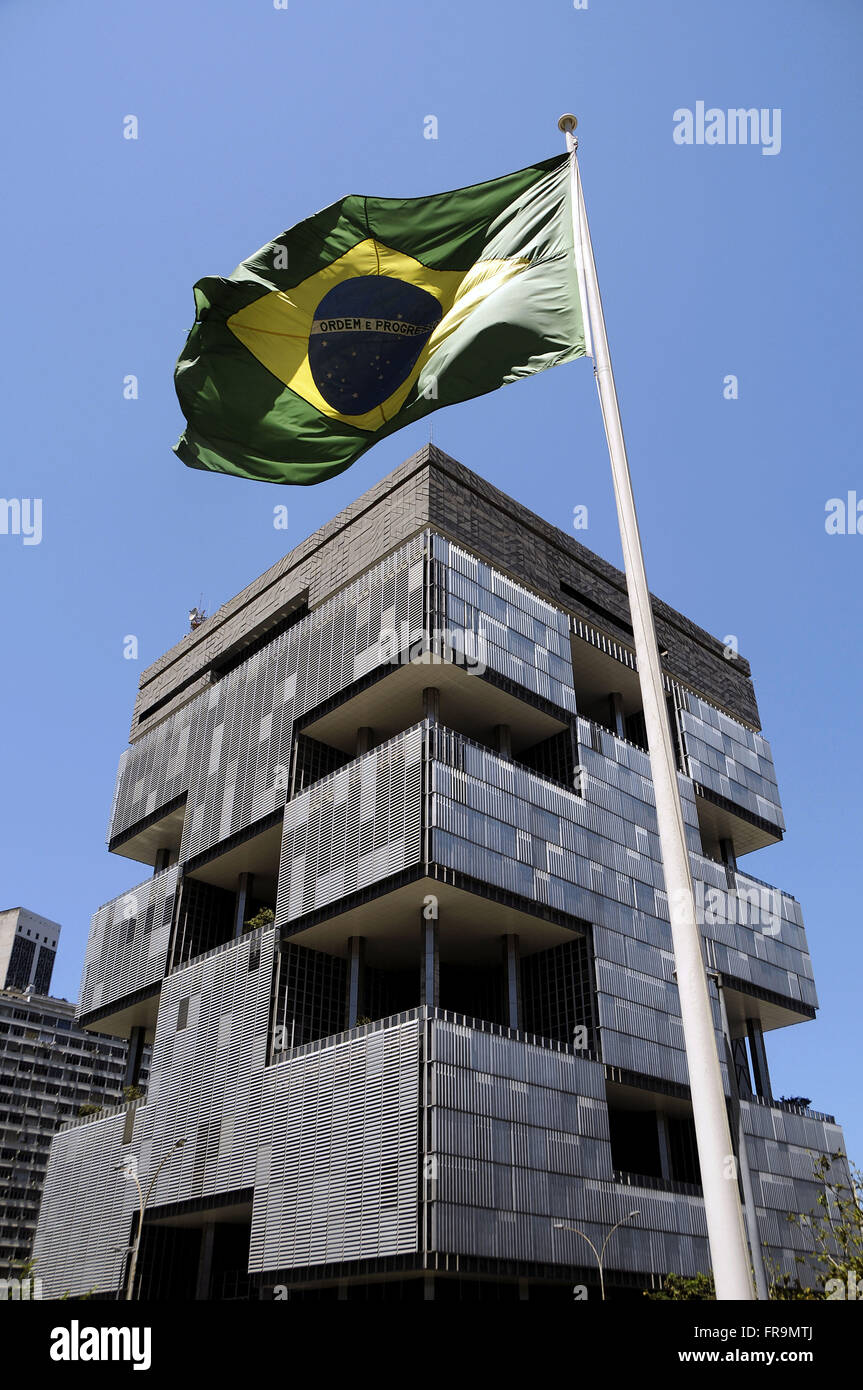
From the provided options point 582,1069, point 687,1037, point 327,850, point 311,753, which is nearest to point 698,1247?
point 582,1069

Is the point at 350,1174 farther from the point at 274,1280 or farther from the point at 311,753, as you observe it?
the point at 311,753

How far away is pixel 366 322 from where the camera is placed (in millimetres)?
16750

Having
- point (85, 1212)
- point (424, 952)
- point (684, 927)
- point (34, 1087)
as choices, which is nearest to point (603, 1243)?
point (424, 952)

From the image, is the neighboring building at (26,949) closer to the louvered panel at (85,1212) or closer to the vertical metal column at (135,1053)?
the vertical metal column at (135,1053)

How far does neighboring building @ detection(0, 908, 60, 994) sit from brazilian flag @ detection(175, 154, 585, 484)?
543 ft

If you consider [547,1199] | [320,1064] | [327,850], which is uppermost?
[327,850]

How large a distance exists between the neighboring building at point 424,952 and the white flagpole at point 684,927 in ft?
91.3

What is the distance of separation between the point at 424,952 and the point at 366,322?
29.6 m

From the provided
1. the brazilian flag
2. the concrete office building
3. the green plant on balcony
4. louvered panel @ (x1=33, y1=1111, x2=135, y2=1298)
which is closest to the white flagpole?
the brazilian flag

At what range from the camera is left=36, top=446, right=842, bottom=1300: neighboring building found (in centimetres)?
3741

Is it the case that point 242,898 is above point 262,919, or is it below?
above

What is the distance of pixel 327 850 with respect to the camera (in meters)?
45.2

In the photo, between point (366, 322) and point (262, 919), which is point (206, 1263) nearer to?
point (262, 919)
